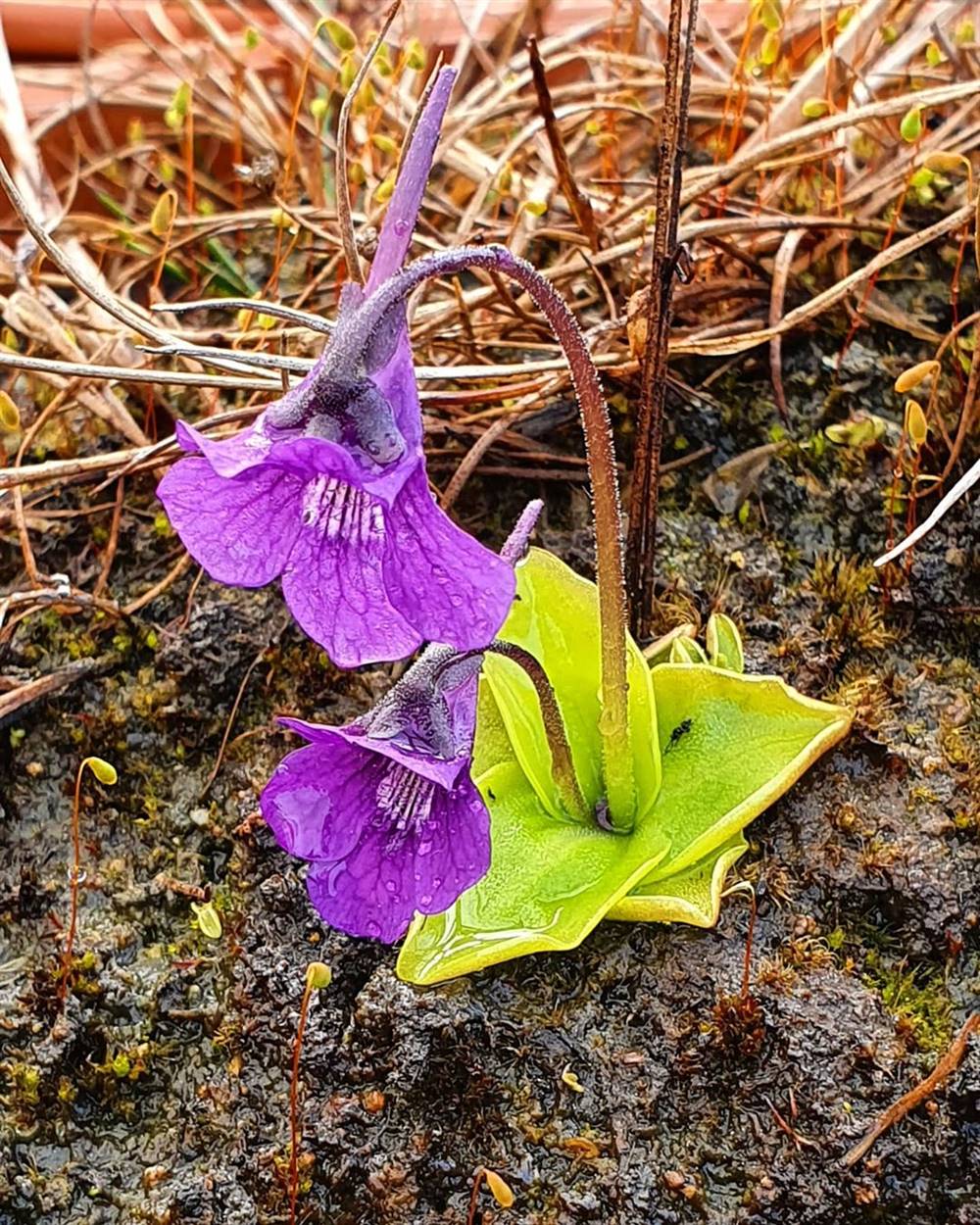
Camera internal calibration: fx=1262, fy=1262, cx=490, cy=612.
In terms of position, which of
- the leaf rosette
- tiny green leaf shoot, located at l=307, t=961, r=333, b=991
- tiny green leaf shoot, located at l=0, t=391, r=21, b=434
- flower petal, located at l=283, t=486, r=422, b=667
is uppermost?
flower petal, located at l=283, t=486, r=422, b=667

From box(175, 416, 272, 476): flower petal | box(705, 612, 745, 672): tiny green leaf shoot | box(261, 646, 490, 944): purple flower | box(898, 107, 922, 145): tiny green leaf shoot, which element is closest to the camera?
box(175, 416, 272, 476): flower petal

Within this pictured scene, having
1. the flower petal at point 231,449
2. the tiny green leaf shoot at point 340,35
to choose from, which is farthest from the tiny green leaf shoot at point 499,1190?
the tiny green leaf shoot at point 340,35

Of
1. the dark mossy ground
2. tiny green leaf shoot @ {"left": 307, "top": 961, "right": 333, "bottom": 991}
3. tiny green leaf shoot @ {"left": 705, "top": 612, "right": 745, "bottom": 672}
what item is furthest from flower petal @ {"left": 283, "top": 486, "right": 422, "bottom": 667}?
tiny green leaf shoot @ {"left": 705, "top": 612, "right": 745, "bottom": 672}

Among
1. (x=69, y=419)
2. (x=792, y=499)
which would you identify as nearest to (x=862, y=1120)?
(x=792, y=499)

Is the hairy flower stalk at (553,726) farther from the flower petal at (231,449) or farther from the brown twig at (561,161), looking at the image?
the brown twig at (561,161)

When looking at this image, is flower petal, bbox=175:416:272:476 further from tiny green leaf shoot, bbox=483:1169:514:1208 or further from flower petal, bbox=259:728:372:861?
tiny green leaf shoot, bbox=483:1169:514:1208

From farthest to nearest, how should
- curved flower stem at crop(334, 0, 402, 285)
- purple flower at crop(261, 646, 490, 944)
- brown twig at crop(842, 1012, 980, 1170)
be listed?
curved flower stem at crop(334, 0, 402, 285) < brown twig at crop(842, 1012, 980, 1170) < purple flower at crop(261, 646, 490, 944)

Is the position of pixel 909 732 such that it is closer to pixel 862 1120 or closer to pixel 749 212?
pixel 862 1120
